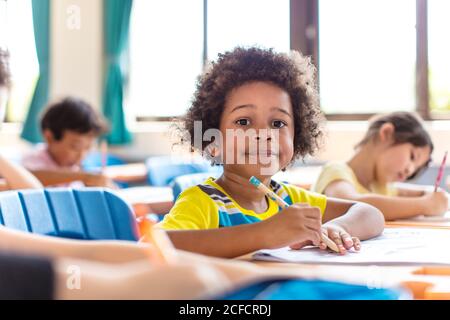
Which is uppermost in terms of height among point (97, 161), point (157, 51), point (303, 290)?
point (157, 51)

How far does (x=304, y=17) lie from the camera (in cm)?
198

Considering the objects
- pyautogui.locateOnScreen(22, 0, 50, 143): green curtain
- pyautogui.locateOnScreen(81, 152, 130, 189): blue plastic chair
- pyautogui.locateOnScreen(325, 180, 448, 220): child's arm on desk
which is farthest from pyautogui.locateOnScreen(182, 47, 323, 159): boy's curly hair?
pyautogui.locateOnScreen(22, 0, 50, 143): green curtain

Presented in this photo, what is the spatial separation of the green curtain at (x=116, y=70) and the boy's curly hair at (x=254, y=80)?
2152 mm

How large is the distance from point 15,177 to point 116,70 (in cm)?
191

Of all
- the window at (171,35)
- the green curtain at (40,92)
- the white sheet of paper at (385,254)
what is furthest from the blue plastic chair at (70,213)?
the green curtain at (40,92)

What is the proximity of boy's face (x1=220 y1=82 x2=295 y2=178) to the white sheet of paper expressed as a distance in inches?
3.8

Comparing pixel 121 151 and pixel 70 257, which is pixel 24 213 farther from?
pixel 121 151

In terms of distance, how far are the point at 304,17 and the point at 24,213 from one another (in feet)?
5.14

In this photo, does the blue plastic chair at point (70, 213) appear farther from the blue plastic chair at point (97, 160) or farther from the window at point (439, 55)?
the blue plastic chair at point (97, 160)

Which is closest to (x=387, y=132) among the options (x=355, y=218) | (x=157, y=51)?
(x=355, y=218)

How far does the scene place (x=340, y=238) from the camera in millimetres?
525

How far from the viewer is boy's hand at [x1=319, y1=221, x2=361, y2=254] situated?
50cm

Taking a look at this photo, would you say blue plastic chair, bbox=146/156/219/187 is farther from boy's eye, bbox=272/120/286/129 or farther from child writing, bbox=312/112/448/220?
boy's eye, bbox=272/120/286/129

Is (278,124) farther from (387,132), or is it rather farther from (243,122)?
(387,132)
